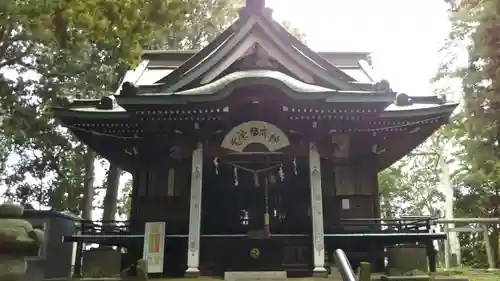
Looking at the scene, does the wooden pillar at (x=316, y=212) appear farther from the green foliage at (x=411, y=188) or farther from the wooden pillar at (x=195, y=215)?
the green foliage at (x=411, y=188)

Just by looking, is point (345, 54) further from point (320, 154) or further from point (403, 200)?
point (403, 200)

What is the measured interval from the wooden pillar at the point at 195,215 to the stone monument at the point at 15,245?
4.09 m

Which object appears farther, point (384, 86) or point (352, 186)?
point (352, 186)

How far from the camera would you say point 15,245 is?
18.4 ft

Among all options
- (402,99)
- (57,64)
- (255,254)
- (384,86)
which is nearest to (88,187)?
(57,64)

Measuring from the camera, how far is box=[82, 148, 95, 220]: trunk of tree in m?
21.3

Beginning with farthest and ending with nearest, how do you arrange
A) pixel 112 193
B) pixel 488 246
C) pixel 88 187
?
pixel 88 187
pixel 112 193
pixel 488 246

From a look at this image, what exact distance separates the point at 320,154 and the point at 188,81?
372cm

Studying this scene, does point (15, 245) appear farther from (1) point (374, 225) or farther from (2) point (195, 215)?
(1) point (374, 225)

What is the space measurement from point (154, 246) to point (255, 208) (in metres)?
2.74

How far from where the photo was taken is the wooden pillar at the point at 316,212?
950cm

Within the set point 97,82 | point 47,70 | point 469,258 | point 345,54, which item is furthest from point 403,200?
point 47,70

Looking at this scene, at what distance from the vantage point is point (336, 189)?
436 inches

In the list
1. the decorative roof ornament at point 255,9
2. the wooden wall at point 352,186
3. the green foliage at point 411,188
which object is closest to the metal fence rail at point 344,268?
the wooden wall at point 352,186
